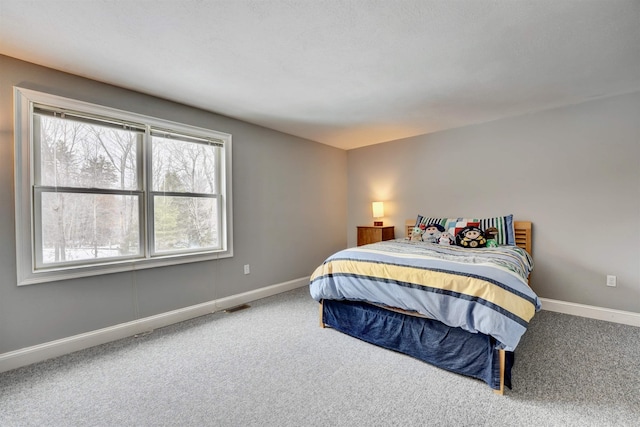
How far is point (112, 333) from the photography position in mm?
2564

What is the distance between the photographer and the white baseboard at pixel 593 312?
2840 mm

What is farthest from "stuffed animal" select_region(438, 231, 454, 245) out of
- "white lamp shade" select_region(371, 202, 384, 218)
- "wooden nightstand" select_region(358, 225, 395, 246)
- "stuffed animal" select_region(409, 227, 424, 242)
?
"white lamp shade" select_region(371, 202, 384, 218)

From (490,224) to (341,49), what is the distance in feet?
9.00

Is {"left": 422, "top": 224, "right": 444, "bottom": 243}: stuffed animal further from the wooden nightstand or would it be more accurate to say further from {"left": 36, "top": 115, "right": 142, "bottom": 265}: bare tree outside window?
{"left": 36, "top": 115, "right": 142, "bottom": 265}: bare tree outside window

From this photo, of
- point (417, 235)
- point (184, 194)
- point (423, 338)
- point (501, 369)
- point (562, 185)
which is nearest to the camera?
point (501, 369)

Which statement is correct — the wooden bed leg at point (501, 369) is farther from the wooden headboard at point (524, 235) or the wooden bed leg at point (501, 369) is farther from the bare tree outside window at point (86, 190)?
the bare tree outside window at point (86, 190)

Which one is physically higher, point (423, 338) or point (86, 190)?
point (86, 190)

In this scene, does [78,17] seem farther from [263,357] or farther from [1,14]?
[263,357]

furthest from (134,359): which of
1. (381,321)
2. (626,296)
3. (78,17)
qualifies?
(626,296)

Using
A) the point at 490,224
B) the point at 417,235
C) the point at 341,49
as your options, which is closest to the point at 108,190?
the point at 341,49

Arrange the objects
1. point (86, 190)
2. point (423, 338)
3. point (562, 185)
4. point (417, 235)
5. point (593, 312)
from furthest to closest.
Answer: point (417, 235)
point (562, 185)
point (593, 312)
point (86, 190)
point (423, 338)

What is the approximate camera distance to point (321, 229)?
188 inches

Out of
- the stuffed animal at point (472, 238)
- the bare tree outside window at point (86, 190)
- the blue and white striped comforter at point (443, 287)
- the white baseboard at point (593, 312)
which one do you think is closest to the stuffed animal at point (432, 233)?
the stuffed animal at point (472, 238)

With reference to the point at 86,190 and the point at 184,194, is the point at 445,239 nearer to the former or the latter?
the point at 184,194
